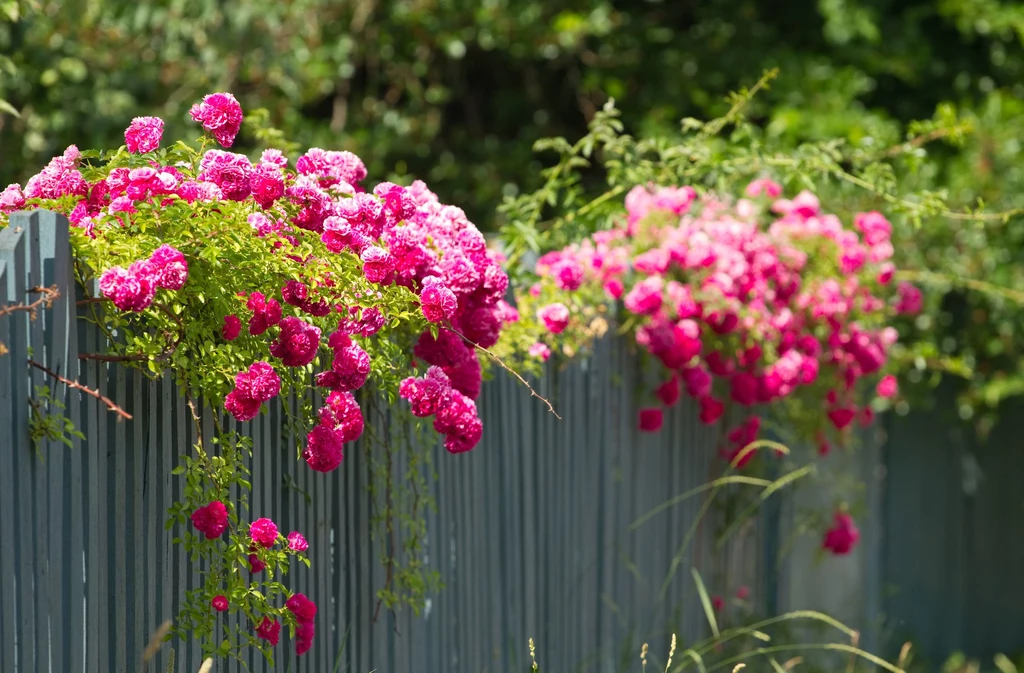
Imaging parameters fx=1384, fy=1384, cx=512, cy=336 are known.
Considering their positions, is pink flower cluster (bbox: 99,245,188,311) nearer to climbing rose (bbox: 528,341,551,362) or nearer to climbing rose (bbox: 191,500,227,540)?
climbing rose (bbox: 191,500,227,540)

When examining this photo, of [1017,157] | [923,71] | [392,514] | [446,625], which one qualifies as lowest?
[446,625]

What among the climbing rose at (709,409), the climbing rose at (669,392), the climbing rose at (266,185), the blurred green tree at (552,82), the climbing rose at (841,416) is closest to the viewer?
the climbing rose at (266,185)

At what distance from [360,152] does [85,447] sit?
5.66 metres

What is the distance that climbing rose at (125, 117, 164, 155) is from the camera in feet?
8.04

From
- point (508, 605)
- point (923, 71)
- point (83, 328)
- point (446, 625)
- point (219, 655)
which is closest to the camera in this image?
point (83, 328)

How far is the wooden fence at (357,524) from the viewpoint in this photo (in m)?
2.04

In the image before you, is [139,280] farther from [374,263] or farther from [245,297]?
[374,263]

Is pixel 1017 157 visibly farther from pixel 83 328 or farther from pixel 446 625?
pixel 83 328

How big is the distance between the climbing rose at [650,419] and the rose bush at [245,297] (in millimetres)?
1740

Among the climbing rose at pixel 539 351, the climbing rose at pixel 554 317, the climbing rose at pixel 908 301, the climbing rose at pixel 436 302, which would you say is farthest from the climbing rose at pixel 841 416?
the climbing rose at pixel 436 302

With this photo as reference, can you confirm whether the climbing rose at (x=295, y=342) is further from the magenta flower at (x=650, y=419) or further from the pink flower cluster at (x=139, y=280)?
the magenta flower at (x=650, y=419)

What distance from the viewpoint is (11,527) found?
6.44 ft

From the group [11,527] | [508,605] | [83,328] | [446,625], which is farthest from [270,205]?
[508,605]

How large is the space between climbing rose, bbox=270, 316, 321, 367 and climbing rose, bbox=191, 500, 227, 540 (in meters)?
0.28
